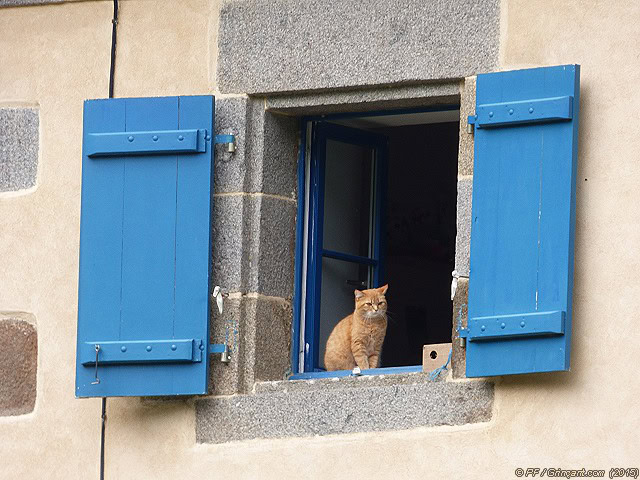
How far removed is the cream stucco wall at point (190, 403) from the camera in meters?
7.02

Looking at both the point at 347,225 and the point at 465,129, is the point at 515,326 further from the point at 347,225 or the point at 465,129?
the point at 347,225

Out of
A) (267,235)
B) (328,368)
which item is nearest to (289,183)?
(267,235)

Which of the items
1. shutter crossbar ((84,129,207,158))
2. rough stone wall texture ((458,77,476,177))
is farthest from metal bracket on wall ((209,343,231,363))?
rough stone wall texture ((458,77,476,177))

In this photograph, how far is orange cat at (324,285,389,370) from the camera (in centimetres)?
805

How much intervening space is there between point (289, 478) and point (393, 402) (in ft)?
1.62

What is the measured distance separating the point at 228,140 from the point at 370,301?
0.98 meters

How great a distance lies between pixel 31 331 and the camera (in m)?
7.93

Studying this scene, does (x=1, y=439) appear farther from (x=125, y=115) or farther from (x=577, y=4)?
(x=577, y=4)

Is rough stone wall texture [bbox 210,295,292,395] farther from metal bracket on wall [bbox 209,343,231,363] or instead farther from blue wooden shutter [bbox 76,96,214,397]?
blue wooden shutter [bbox 76,96,214,397]

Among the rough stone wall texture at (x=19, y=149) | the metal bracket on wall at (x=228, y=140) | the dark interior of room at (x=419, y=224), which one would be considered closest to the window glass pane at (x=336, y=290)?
the metal bracket on wall at (x=228, y=140)

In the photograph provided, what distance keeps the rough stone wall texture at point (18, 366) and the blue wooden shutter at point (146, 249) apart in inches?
15.6

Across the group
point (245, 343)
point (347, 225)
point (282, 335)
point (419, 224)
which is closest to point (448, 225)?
point (419, 224)

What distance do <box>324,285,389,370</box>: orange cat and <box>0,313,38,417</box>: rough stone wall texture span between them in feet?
3.92

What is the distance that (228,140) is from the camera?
25.4 ft
